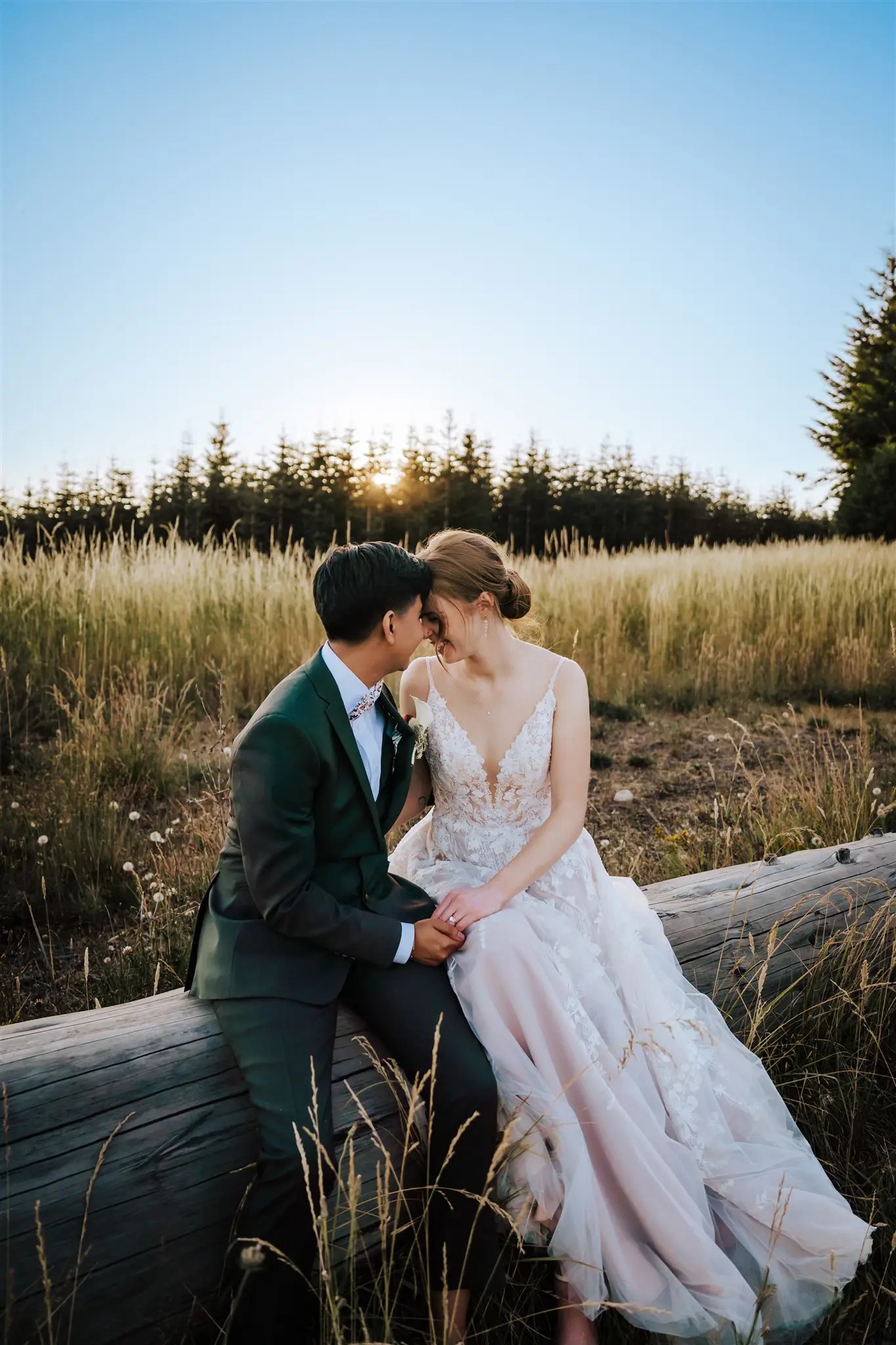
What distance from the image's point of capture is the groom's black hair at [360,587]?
2102 mm

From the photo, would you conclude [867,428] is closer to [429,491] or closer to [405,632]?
[429,491]

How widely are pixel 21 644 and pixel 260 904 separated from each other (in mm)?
4864

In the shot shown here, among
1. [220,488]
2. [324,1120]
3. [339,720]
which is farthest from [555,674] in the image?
[220,488]

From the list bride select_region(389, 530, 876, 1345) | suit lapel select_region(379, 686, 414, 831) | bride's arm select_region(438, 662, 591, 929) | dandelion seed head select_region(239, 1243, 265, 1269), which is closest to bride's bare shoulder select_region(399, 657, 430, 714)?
bride select_region(389, 530, 876, 1345)

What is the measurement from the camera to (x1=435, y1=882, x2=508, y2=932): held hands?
7.27 ft

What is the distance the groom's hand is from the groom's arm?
180mm

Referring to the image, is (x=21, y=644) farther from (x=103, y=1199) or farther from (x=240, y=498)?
(x=240, y=498)

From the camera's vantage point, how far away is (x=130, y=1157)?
63.3 inches

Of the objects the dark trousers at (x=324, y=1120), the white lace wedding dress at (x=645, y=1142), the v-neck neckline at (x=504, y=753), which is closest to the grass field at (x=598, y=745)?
the white lace wedding dress at (x=645, y=1142)

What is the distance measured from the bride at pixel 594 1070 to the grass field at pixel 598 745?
0.65ft

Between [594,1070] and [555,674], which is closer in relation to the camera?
[594,1070]

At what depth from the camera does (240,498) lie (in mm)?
23969

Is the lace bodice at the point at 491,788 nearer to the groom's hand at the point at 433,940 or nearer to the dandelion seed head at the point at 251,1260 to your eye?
the groom's hand at the point at 433,940

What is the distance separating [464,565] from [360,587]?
553 millimetres
